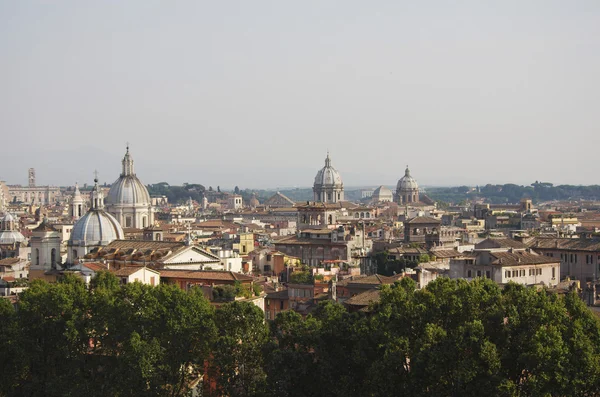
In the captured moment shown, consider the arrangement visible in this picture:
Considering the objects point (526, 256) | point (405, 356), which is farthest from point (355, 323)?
point (526, 256)

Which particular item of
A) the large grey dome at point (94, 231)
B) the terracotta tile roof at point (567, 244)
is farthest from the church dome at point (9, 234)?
the terracotta tile roof at point (567, 244)

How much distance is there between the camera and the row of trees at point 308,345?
26.4 metres

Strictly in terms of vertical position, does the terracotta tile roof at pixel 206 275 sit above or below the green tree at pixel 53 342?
above

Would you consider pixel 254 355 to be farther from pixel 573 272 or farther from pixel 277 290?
pixel 573 272

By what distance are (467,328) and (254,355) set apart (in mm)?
6371

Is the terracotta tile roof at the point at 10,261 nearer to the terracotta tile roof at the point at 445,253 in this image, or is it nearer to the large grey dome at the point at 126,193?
the large grey dome at the point at 126,193

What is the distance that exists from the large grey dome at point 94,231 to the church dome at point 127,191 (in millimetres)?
26404

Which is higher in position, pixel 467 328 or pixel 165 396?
pixel 467 328

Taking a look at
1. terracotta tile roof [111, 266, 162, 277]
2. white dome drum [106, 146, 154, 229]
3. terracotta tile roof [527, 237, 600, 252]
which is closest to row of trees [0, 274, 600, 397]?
→ terracotta tile roof [111, 266, 162, 277]

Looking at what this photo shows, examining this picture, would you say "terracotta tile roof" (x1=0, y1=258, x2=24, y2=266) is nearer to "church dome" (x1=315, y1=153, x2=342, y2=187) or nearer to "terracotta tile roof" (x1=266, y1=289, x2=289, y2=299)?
"terracotta tile roof" (x1=266, y1=289, x2=289, y2=299)

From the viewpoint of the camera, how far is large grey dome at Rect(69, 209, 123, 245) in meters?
56.6

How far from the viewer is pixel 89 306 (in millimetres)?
33812

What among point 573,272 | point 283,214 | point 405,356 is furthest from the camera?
point 283,214

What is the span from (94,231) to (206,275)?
12.8 m
